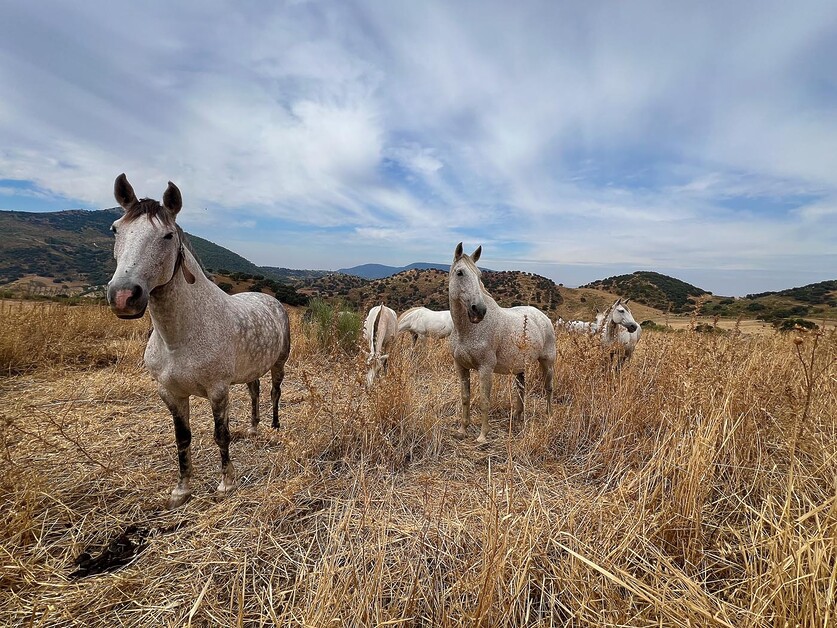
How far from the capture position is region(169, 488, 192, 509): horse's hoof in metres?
2.51

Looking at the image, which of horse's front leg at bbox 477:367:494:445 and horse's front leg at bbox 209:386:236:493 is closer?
horse's front leg at bbox 209:386:236:493

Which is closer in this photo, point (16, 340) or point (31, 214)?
point (16, 340)

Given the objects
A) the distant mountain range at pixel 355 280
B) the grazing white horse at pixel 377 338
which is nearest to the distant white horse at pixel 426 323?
the distant mountain range at pixel 355 280

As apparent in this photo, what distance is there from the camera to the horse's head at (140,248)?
Answer: 1.79 meters

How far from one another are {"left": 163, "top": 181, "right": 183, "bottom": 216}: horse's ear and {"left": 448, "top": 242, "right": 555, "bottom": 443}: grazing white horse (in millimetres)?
2452

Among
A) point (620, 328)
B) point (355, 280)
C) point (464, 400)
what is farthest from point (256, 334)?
point (355, 280)

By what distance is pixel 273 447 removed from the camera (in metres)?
3.52

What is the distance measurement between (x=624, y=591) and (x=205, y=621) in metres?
2.01

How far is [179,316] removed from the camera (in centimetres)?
234

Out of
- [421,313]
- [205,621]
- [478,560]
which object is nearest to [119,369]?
[205,621]

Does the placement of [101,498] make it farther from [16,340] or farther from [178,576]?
[16,340]

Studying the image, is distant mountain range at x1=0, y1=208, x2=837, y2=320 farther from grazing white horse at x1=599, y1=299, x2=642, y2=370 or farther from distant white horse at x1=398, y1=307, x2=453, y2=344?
distant white horse at x1=398, y1=307, x2=453, y2=344

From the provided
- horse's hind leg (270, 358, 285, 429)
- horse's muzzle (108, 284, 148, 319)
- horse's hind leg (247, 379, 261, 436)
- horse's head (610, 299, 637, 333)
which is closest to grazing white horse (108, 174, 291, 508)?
horse's muzzle (108, 284, 148, 319)

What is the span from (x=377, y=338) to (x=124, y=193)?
410cm
